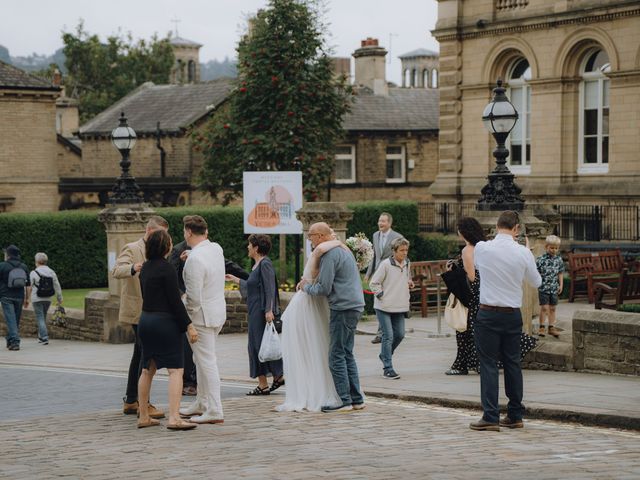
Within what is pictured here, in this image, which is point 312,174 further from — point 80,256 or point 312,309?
point 312,309

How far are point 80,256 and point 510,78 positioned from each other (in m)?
13.9

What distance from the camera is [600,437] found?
443 inches

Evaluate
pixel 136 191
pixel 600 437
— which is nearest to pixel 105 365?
pixel 136 191

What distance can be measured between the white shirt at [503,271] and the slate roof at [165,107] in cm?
3881

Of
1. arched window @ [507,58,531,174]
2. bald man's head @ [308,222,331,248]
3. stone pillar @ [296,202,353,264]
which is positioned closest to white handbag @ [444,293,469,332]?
bald man's head @ [308,222,331,248]

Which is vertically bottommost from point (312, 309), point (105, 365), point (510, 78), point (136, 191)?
point (105, 365)

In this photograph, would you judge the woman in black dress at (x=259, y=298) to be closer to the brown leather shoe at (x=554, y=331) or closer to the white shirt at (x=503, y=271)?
the white shirt at (x=503, y=271)

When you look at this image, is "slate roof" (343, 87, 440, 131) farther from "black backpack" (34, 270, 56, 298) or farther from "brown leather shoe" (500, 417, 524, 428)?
"brown leather shoe" (500, 417, 524, 428)

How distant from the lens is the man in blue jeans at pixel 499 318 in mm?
11406

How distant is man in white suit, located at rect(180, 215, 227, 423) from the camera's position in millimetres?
12039

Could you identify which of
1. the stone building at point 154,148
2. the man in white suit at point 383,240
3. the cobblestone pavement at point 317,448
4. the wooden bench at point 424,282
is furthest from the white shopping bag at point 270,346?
the stone building at point 154,148

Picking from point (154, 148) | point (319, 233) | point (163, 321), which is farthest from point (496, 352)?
point (154, 148)

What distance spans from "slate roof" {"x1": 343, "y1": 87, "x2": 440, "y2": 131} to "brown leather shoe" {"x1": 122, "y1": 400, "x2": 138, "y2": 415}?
39.1 meters

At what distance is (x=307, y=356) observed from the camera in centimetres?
1302
